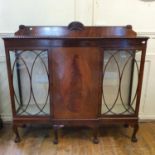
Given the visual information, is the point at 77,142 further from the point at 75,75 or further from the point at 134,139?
the point at 75,75

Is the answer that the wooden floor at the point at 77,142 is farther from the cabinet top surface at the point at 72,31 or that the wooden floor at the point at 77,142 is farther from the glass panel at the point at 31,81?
the cabinet top surface at the point at 72,31

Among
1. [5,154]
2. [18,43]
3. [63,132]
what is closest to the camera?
[18,43]

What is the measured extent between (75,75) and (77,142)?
0.73 m

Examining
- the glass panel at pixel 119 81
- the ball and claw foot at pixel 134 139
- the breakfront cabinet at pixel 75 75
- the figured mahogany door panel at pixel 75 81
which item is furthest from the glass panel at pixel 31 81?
the ball and claw foot at pixel 134 139

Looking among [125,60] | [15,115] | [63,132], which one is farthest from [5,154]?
[125,60]

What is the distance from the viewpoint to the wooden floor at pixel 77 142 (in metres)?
1.96

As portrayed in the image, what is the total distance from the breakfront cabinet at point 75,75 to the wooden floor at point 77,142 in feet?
0.35

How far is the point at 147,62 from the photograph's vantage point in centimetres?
227

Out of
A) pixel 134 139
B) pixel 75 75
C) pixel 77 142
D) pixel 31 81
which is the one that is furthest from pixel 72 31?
pixel 134 139

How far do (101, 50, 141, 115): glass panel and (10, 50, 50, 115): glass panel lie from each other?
0.55 meters

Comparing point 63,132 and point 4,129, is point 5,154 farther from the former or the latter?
point 63,132

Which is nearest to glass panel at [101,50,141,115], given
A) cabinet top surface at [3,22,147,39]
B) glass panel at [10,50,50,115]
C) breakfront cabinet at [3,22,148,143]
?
breakfront cabinet at [3,22,148,143]

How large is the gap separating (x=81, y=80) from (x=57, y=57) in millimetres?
292

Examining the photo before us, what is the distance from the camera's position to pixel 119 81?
2.00m
